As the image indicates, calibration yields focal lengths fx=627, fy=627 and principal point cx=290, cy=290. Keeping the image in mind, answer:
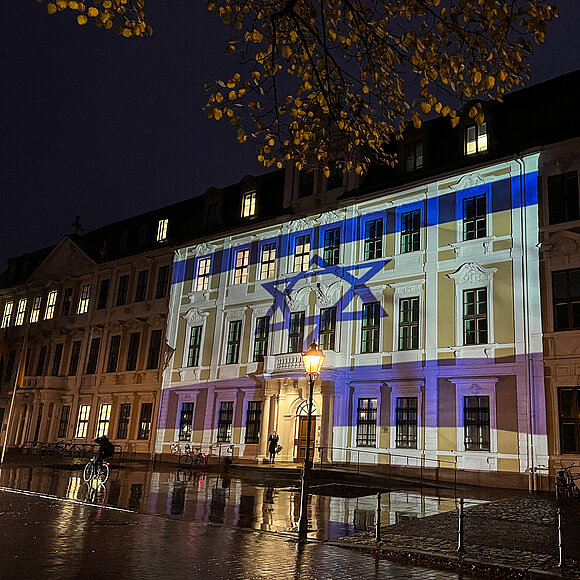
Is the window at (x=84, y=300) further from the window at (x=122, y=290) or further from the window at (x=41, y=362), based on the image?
the window at (x=41, y=362)

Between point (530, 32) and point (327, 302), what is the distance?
66.7ft

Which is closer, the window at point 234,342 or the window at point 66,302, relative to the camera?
the window at point 234,342

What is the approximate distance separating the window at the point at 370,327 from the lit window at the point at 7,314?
31.2 m

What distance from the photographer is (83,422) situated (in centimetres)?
3756

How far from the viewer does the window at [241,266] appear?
106 ft

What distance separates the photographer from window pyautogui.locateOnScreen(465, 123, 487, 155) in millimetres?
25094

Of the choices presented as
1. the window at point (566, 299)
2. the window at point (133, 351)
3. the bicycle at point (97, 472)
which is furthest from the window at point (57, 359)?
the window at point (566, 299)

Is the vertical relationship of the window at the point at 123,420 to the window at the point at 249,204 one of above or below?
below

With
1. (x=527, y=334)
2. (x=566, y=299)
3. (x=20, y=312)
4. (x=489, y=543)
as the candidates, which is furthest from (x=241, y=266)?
(x=489, y=543)

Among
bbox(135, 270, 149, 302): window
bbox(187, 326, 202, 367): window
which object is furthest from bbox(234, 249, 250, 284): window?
bbox(135, 270, 149, 302): window

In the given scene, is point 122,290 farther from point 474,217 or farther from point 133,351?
point 474,217

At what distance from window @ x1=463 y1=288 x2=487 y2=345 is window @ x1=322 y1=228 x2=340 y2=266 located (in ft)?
21.6

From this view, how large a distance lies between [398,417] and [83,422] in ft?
70.1

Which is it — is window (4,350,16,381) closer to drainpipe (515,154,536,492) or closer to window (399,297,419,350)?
window (399,297,419,350)
